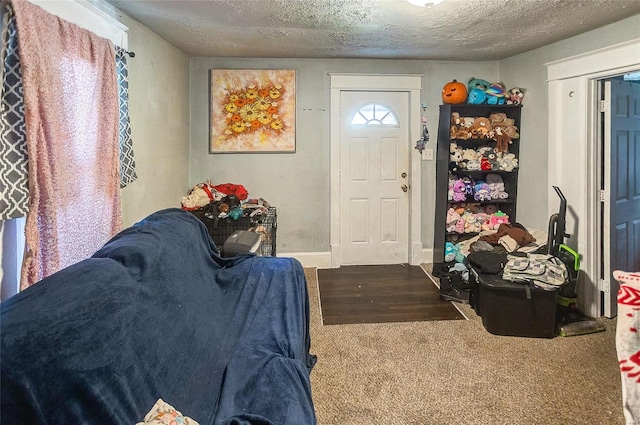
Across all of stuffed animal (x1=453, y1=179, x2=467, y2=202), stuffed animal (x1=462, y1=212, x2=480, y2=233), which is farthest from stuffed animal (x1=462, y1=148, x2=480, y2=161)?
stuffed animal (x1=462, y1=212, x2=480, y2=233)

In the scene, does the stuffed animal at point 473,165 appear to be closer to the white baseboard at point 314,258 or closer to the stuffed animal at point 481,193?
the stuffed animal at point 481,193

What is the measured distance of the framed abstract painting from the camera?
4.06 m

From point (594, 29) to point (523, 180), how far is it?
56.8 inches

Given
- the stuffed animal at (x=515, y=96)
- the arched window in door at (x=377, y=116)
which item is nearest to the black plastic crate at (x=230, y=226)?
the arched window in door at (x=377, y=116)

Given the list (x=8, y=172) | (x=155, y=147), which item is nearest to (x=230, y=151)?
(x=155, y=147)

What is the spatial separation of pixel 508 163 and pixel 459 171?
1.65ft

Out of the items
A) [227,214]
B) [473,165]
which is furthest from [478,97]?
[227,214]

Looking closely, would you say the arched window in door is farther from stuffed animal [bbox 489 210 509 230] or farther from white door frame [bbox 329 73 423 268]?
stuffed animal [bbox 489 210 509 230]

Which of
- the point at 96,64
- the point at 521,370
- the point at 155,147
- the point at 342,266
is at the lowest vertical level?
the point at 521,370

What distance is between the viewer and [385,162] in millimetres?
4344

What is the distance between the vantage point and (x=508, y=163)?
154 inches

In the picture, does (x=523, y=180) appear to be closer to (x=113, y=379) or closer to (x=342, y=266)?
(x=342, y=266)

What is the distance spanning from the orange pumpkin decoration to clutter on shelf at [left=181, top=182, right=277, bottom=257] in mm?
2213

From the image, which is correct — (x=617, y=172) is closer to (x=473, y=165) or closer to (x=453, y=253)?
(x=473, y=165)
